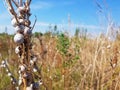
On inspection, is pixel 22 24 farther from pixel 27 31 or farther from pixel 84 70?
pixel 84 70

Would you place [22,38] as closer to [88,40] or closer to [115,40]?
[115,40]

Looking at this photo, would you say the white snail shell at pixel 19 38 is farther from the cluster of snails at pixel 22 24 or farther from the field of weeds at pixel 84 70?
the field of weeds at pixel 84 70

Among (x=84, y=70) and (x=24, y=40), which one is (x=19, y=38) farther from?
(x=84, y=70)

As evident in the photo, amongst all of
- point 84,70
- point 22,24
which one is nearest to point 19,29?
point 22,24

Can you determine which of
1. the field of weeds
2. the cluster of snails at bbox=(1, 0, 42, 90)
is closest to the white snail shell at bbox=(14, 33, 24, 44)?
the cluster of snails at bbox=(1, 0, 42, 90)

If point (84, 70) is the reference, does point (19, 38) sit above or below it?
above

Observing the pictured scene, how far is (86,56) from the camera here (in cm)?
522

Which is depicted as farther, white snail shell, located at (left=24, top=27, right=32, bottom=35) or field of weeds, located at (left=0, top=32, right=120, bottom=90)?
field of weeds, located at (left=0, top=32, right=120, bottom=90)

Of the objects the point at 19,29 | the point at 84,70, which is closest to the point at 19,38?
the point at 19,29

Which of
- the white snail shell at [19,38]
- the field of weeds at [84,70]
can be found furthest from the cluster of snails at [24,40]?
the field of weeds at [84,70]

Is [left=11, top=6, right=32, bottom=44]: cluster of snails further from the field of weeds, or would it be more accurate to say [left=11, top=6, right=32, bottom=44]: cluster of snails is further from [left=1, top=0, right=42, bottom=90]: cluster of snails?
the field of weeds

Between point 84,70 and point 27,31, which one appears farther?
point 84,70

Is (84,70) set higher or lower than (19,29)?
lower

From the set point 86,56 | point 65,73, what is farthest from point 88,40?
point 65,73
